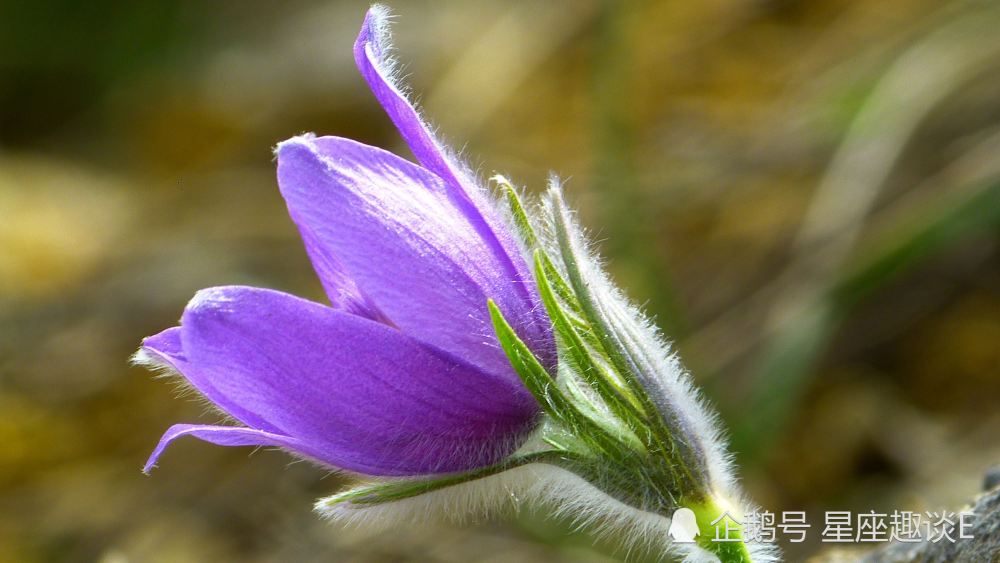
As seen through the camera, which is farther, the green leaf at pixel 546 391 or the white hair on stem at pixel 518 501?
the white hair on stem at pixel 518 501

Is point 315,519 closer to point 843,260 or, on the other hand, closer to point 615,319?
point 843,260

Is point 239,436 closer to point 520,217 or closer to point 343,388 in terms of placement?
point 343,388

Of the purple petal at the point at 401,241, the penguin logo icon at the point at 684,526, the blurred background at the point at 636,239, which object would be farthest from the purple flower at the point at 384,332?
the blurred background at the point at 636,239

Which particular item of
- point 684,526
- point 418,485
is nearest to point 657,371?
point 684,526

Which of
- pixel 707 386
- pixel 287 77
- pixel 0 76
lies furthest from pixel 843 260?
pixel 0 76

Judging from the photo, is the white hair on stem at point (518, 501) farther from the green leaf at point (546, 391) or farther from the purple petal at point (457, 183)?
the purple petal at point (457, 183)

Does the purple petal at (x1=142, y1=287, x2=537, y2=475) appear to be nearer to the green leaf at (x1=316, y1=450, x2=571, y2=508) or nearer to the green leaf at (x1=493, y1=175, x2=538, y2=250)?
the green leaf at (x1=316, y1=450, x2=571, y2=508)
